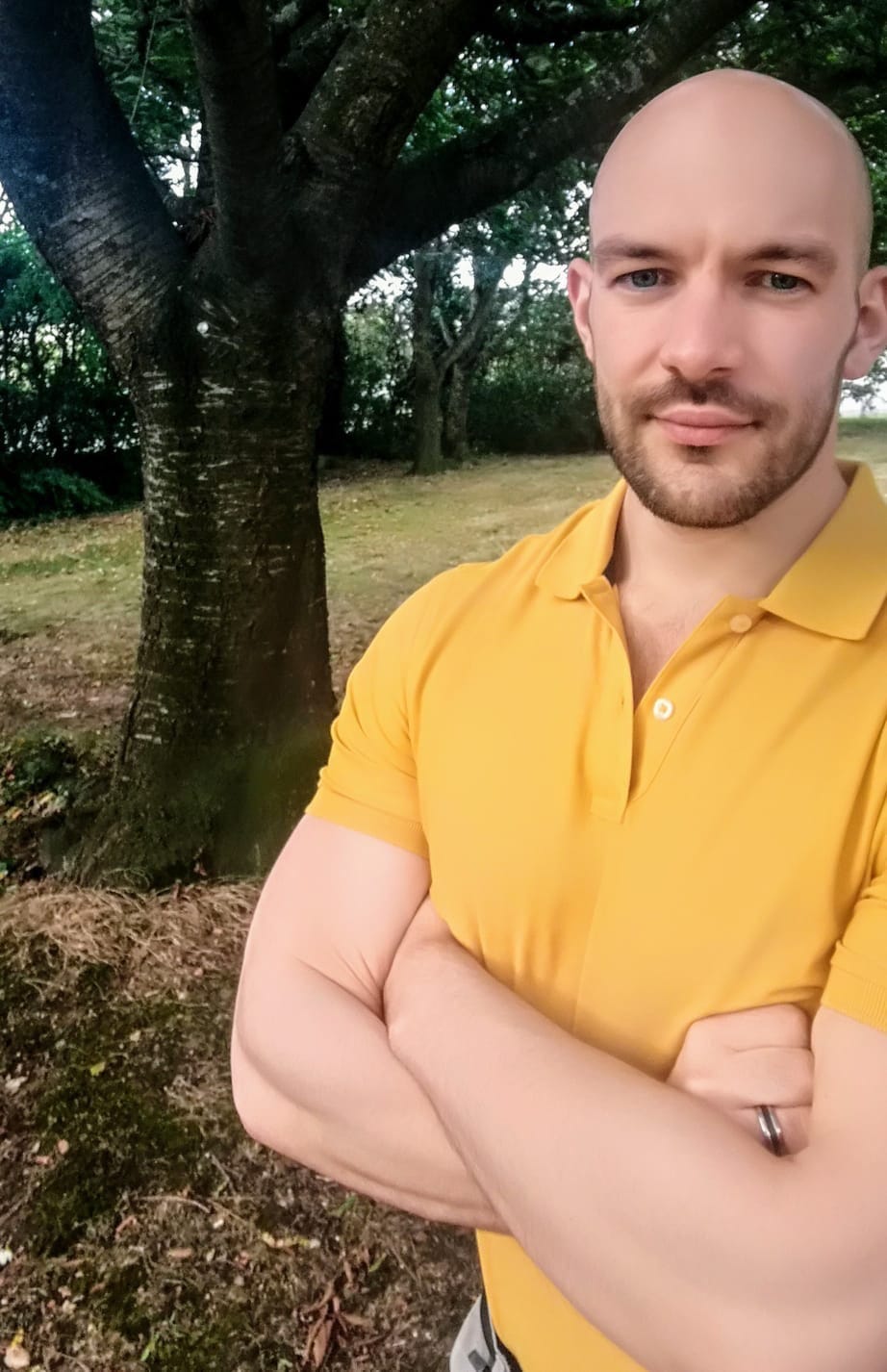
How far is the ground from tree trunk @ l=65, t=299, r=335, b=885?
144 millimetres

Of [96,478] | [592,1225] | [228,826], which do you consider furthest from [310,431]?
[592,1225]

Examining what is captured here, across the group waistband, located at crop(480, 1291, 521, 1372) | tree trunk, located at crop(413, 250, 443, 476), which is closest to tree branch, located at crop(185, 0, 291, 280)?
tree trunk, located at crop(413, 250, 443, 476)

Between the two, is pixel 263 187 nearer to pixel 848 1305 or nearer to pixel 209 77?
pixel 209 77

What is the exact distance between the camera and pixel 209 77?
161cm

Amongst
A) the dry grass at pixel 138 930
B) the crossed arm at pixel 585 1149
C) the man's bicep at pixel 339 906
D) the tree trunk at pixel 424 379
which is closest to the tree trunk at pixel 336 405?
the tree trunk at pixel 424 379

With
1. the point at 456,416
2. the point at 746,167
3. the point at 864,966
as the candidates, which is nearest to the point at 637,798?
the point at 864,966

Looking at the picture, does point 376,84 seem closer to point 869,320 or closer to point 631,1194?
point 869,320

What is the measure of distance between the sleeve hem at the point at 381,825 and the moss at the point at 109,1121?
3.88 ft

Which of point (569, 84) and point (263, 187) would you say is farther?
point (569, 84)

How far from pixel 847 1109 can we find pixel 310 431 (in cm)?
183

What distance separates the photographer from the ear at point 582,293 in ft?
3.24

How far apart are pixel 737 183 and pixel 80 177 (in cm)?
165

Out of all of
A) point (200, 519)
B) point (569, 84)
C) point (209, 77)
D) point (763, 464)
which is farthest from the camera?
point (569, 84)

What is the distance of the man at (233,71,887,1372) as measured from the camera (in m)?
0.68
